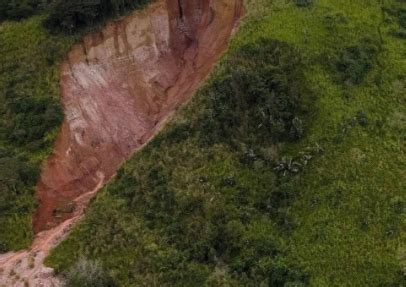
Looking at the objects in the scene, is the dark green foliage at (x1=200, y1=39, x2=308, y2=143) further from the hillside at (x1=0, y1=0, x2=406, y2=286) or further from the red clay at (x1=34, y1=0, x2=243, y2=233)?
the red clay at (x1=34, y1=0, x2=243, y2=233)

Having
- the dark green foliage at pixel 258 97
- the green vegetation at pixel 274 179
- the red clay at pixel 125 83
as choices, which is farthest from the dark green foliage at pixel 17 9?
the dark green foliage at pixel 258 97

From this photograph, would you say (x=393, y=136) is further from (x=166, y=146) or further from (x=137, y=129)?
(x=137, y=129)

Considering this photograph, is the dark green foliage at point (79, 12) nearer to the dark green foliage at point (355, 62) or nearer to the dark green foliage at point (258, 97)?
the dark green foliage at point (258, 97)

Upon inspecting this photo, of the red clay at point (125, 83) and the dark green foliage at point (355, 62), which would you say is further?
the dark green foliage at point (355, 62)

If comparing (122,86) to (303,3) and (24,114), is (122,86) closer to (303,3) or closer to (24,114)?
(24,114)

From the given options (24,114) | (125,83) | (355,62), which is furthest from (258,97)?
(24,114)

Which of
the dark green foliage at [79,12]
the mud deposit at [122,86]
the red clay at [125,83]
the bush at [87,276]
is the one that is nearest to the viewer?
the bush at [87,276]
